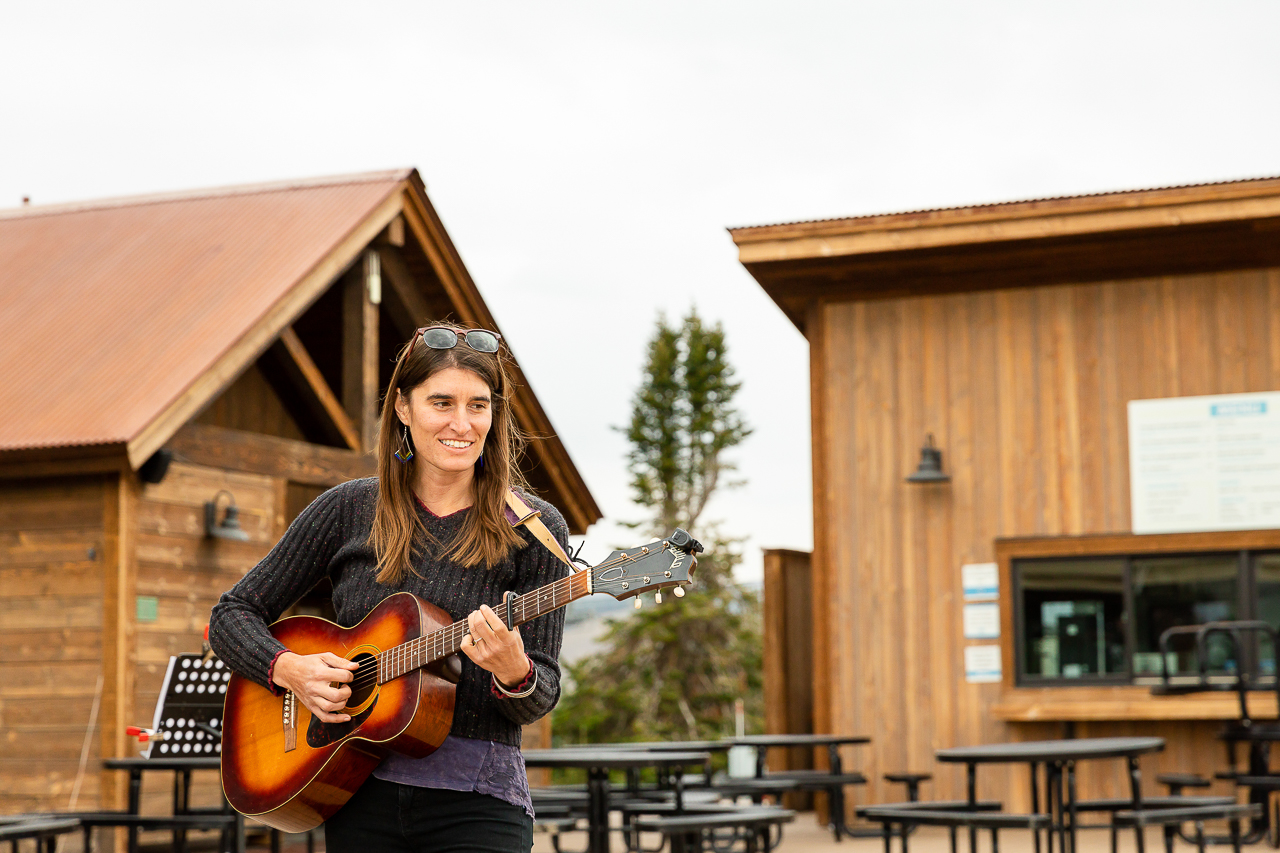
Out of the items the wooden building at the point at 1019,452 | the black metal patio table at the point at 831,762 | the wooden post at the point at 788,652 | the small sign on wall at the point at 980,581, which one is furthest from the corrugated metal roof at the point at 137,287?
the small sign on wall at the point at 980,581

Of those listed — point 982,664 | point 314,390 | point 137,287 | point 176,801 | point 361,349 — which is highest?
point 137,287

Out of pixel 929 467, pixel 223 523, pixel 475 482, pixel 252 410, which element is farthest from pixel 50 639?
pixel 475 482

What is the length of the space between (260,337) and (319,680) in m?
7.98

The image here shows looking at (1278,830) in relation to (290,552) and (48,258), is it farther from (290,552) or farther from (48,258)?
(48,258)

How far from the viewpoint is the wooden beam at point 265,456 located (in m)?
10.4

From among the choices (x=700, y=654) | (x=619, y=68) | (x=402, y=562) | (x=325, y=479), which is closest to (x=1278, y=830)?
(x=325, y=479)

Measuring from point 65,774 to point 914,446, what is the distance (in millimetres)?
6267

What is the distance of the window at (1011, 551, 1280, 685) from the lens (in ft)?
35.4

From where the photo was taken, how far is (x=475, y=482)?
291 centimetres

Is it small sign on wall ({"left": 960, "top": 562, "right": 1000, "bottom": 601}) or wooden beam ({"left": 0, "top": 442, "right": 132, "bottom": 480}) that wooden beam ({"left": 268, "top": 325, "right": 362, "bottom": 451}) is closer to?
wooden beam ({"left": 0, "top": 442, "right": 132, "bottom": 480})

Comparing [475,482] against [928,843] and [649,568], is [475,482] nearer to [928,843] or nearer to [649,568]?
[649,568]

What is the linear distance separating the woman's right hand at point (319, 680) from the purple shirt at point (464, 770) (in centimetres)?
14

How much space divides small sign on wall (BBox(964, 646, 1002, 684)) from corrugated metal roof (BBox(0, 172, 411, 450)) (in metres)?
5.48

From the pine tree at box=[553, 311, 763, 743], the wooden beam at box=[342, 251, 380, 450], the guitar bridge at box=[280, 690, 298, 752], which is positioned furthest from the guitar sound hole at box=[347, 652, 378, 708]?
the pine tree at box=[553, 311, 763, 743]
